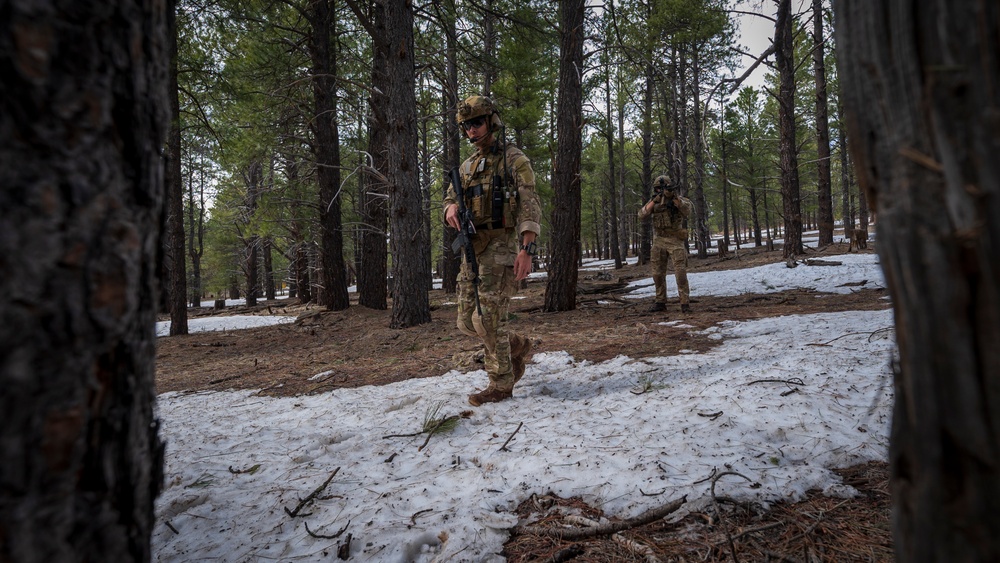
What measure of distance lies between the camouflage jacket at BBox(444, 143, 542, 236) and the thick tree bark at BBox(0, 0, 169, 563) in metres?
2.85

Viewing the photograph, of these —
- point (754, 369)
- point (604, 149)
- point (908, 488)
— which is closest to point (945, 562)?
point (908, 488)

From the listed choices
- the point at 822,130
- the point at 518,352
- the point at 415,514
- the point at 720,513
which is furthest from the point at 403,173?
the point at 822,130

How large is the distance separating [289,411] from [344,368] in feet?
5.13

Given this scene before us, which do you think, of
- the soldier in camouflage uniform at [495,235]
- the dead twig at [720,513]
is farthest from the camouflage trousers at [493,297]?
the dead twig at [720,513]

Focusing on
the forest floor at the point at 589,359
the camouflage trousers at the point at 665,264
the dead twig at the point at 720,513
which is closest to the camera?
the dead twig at the point at 720,513

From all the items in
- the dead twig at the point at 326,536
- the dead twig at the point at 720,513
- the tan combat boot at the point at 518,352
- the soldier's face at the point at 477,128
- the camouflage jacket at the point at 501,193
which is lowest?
the dead twig at the point at 326,536

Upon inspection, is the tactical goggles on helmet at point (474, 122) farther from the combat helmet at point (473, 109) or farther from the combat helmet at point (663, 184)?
A: the combat helmet at point (663, 184)

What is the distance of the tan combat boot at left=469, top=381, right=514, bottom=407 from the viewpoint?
3.49 metres

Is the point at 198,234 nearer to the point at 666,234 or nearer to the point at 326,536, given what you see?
the point at 666,234

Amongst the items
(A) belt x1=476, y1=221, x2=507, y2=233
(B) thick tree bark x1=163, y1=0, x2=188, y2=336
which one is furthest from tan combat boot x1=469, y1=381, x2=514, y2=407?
(B) thick tree bark x1=163, y1=0, x2=188, y2=336

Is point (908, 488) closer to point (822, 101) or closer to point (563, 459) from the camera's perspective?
point (563, 459)

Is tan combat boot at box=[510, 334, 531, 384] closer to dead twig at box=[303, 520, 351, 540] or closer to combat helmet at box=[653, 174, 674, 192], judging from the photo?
dead twig at box=[303, 520, 351, 540]

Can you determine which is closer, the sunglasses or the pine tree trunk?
the sunglasses

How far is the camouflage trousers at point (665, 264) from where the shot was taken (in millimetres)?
7653
